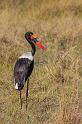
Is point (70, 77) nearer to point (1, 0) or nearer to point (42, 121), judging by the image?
point (42, 121)

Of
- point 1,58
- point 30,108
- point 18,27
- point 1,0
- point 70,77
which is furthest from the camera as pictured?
point 1,0

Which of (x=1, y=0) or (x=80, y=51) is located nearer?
(x=80, y=51)

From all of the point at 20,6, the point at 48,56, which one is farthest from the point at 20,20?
the point at 48,56

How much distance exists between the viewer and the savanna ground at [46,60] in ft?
19.4

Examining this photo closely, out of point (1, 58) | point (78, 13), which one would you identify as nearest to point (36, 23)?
point (78, 13)

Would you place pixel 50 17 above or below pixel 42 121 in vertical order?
above

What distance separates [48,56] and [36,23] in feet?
8.38

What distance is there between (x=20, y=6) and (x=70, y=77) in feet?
19.0

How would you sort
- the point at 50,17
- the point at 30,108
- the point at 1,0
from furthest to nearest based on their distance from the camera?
Result: the point at 1,0, the point at 50,17, the point at 30,108

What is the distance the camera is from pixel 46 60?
28.3 ft

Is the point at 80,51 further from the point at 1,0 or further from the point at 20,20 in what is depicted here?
the point at 1,0

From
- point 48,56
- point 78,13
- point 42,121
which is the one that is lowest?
Answer: point 42,121

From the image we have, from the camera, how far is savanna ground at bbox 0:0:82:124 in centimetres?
591

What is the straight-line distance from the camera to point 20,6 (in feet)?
41.4
